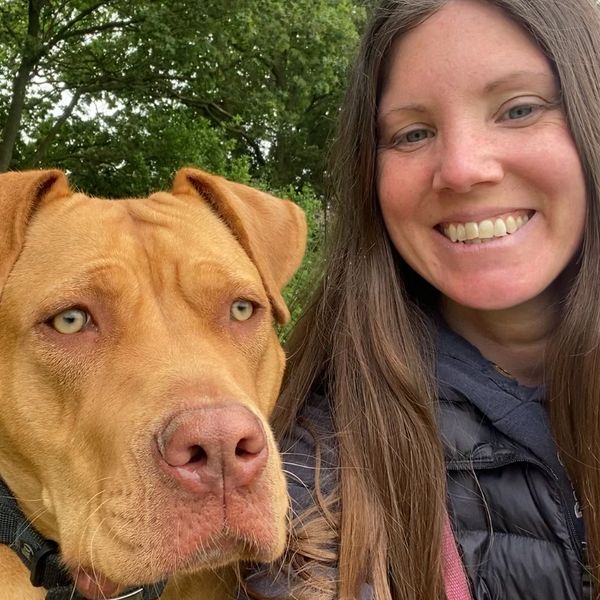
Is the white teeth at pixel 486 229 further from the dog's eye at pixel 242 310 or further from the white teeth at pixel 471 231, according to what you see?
the dog's eye at pixel 242 310

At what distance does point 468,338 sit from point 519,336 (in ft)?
0.77

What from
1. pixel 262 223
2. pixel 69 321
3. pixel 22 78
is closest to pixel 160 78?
pixel 22 78

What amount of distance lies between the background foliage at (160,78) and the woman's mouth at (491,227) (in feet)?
32.0

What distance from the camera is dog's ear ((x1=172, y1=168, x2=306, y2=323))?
3312mm

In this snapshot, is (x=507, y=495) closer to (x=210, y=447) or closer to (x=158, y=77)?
(x=210, y=447)

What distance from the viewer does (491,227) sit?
3.12 meters

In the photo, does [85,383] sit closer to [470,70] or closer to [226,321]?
[226,321]

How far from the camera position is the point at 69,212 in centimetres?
309

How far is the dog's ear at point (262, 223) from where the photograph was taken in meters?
3.31

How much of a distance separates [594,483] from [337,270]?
1.51 m

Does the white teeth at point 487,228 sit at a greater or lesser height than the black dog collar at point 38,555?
greater

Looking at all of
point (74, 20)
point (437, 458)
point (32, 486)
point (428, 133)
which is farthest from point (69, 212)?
point (74, 20)

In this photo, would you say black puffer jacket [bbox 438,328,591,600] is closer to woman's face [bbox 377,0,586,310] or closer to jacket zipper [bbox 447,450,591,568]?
jacket zipper [bbox 447,450,591,568]

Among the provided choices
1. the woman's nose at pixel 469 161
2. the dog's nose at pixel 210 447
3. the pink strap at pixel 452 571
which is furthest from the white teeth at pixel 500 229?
the dog's nose at pixel 210 447
